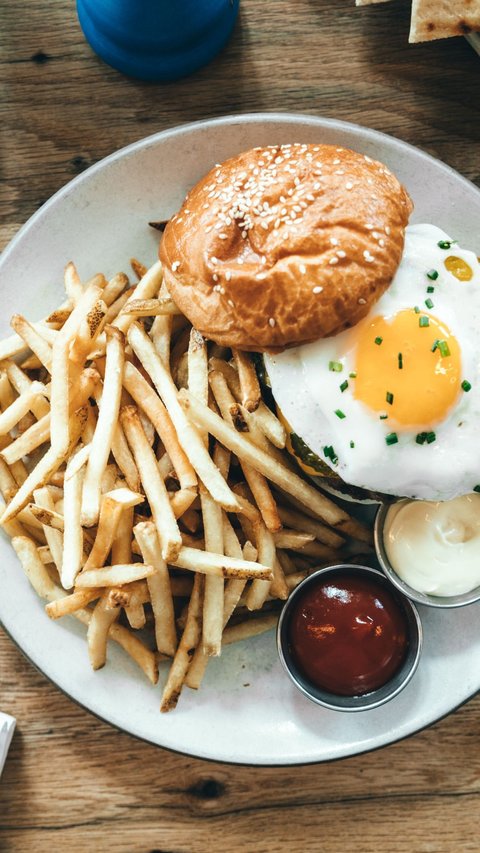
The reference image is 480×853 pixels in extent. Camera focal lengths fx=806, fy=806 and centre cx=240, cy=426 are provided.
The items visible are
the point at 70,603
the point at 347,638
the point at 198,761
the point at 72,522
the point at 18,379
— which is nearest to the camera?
the point at 72,522

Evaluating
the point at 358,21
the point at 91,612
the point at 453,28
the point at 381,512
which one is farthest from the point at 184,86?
the point at 91,612

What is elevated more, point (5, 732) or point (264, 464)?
point (264, 464)

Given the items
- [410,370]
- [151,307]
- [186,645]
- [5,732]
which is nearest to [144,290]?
[151,307]

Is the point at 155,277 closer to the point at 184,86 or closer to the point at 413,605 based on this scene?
the point at 184,86

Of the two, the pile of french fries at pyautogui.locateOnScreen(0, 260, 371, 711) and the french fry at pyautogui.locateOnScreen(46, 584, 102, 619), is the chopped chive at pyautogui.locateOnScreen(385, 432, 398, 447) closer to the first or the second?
the pile of french fries at pyautogui.locateOnScreen(0, 260, 371, 711)

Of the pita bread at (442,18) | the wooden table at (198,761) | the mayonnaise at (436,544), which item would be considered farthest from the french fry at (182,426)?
the pita bread at (442,18)

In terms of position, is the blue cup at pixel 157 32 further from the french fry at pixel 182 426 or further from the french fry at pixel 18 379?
the french fry at pixel 18 379

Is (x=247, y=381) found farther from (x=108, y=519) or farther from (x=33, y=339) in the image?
(x=33, y=339)

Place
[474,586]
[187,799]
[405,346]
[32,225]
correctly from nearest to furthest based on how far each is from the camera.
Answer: [405,346] < [474,586] < [32,225] < [187,799]
